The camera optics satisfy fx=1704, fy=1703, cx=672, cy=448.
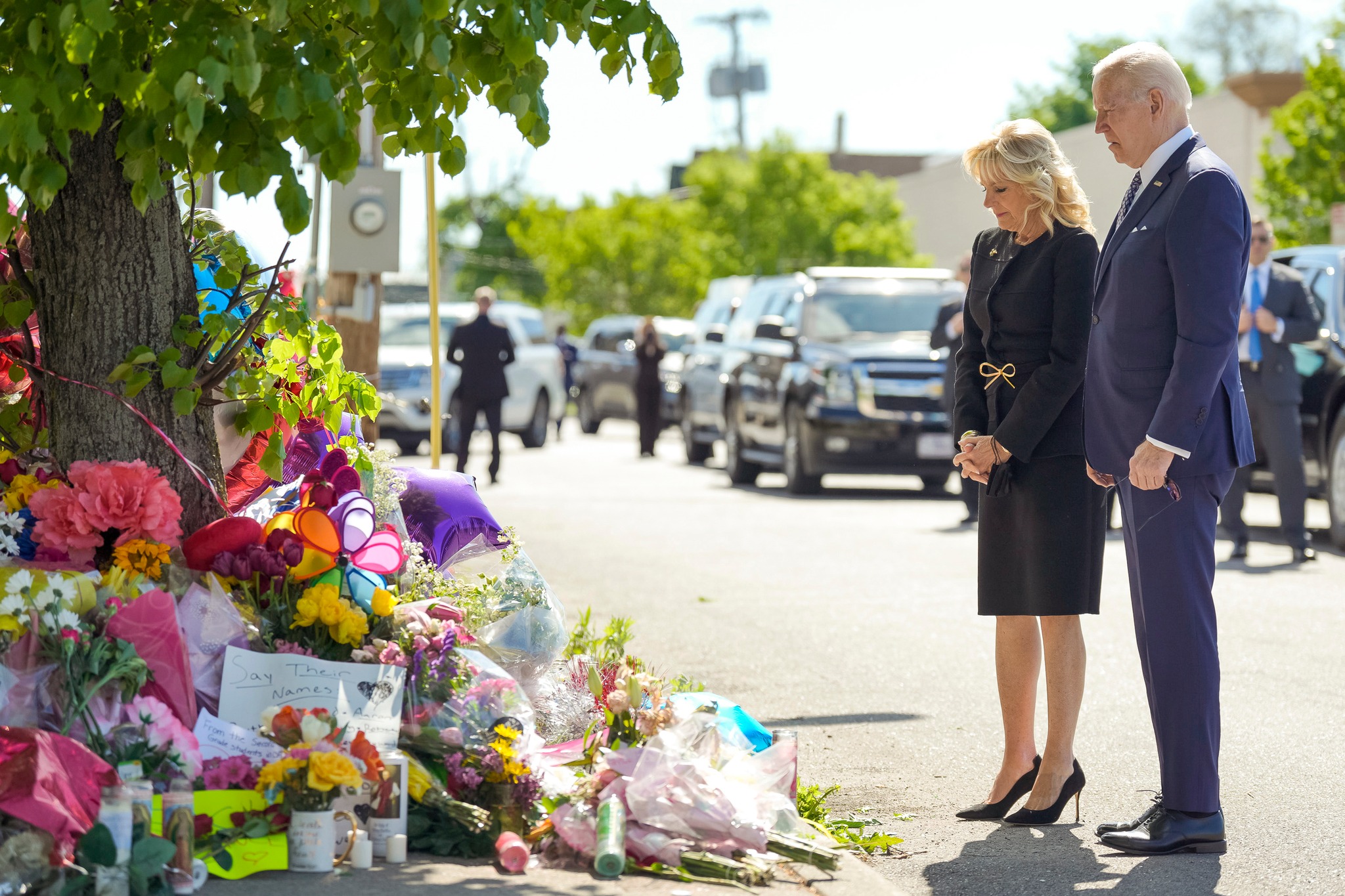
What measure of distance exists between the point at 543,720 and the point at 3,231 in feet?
6.38

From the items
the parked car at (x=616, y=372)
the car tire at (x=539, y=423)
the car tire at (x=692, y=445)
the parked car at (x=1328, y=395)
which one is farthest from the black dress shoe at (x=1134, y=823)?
the parked car at (x=616, y=372)

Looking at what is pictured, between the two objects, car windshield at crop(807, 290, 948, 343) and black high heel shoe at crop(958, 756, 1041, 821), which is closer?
black high heel shoe at crop(958, 756, 1041, 821)

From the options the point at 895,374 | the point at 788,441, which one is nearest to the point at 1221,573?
the point at 895,374

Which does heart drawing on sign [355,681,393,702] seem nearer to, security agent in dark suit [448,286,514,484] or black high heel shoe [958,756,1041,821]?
black high heel shoe [958,756,1041,821]

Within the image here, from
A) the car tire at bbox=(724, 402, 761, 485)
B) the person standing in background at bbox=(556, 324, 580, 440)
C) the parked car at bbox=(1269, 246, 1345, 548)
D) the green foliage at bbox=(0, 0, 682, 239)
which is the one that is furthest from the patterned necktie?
the person standing in background at bbox=(556, 324, 580, 440)

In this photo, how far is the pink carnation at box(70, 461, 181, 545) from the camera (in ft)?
14.8

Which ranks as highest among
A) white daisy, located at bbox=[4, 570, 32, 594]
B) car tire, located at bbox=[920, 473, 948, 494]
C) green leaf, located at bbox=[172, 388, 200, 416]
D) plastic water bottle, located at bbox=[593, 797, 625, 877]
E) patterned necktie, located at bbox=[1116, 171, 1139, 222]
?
patterned necktie, located at bbox=[1116, 171, 1139, 222]

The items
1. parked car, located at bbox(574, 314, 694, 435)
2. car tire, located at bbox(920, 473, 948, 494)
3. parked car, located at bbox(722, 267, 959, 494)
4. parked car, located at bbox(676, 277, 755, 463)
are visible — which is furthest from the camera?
parked car, located at bbox(574, 314, 694, 435)

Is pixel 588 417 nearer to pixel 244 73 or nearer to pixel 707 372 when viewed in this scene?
pixel 707 372

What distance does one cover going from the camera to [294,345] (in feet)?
17.1

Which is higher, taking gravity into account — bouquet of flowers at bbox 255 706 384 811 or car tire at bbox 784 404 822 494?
bouquet of flowers at bbox 255 706 384 811

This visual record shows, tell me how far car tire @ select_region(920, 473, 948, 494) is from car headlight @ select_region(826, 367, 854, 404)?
148 cm

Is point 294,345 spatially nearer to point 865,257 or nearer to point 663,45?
point 663,45

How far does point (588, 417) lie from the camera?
1240 inches
